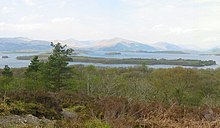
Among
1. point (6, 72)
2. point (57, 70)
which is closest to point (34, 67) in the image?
point (6, 72)

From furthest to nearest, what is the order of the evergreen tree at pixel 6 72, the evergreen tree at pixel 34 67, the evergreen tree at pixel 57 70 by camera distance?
the evergreen tree at pixel 6 72
the evergreen tree at pixel 34 67
the evergreen tree at pixel 57 70

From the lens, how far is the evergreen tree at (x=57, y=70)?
28.1 meters

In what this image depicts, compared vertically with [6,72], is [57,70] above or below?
above

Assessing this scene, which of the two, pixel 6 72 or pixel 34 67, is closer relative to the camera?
pixel 34 67

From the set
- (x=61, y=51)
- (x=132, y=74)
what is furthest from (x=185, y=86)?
(x=132, y=74)

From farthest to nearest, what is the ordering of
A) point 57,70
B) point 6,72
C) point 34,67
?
point 6,72 → point 34,67 → point 57,70

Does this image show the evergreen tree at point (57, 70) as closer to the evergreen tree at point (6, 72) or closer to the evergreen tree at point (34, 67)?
the evergreen tree at point (34, 67)

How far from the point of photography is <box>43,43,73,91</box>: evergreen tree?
1107 inches

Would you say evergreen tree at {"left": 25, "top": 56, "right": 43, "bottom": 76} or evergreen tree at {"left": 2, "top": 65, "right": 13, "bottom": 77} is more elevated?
evergreen tree at {"left": 25, "top": 56, "right": 43, "bottom": 76}

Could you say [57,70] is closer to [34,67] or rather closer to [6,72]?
[34,67]

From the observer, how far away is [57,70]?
28.3 metres

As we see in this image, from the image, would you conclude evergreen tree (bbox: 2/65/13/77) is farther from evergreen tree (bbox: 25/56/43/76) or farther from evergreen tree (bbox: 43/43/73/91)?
evergreen tree (bbox: 43/43/73/91)

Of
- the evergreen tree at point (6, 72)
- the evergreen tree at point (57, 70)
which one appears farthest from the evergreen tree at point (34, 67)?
the evergreen tree at point (57, 70)

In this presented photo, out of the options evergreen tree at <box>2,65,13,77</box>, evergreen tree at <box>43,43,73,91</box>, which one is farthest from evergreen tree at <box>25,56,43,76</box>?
evergreen tree at <box>43,43,73,91</box>
